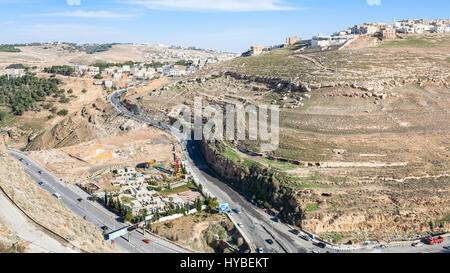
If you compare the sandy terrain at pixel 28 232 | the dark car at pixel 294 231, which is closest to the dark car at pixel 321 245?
the dark car at pixel 294 231

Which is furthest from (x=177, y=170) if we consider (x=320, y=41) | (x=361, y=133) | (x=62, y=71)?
(x=62, y=71)

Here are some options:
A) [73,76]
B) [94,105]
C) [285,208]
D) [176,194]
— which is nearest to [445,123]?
[285,208]

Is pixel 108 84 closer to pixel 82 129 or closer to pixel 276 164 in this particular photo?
pixel 82 129

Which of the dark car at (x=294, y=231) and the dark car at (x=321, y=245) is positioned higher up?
the dark car at (x=294, y=231)

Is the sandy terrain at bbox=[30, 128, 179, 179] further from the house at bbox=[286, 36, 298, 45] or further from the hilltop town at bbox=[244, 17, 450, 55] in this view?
the house at bbox=[286, 36, 298, 45]

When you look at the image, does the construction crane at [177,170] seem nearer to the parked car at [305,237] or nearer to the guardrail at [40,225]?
the parked car at [305,237]

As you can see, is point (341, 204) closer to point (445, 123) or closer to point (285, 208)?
point (285, 208)
